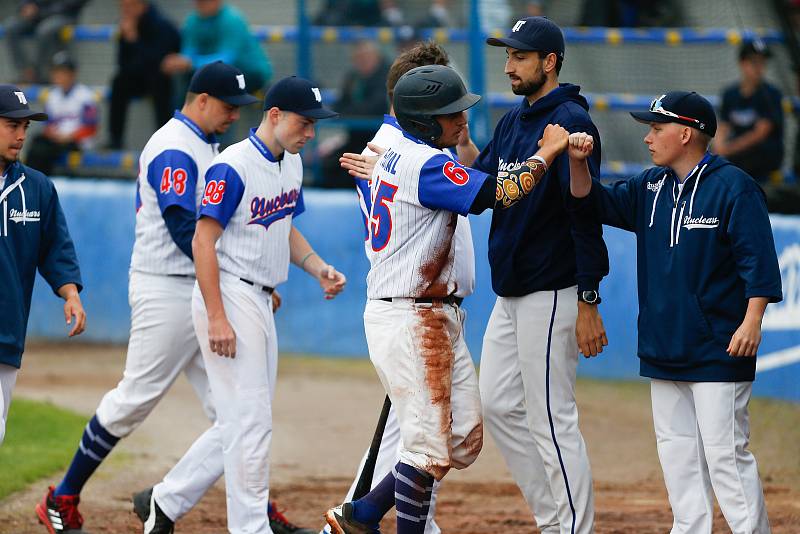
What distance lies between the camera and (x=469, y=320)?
10289 mm

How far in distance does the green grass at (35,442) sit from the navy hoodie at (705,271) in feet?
12.0

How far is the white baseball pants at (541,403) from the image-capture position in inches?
201

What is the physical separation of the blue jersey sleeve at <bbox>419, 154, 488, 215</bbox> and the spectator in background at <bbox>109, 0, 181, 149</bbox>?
299 inches

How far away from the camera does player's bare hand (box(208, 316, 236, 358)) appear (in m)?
5.28

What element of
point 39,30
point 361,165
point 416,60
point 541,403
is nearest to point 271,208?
point 361,165

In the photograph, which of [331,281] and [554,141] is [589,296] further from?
[331,281]

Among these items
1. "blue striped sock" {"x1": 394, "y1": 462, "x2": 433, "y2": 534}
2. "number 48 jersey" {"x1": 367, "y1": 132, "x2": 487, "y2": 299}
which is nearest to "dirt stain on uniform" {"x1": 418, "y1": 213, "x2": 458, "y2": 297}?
"number 48 jersey" {"x1": 367, "y1": 132, "x2": 487, "y2": 299}

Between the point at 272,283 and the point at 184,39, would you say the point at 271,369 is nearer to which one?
the point at 272,283

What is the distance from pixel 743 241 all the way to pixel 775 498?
2.34m

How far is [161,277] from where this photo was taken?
6027 mm

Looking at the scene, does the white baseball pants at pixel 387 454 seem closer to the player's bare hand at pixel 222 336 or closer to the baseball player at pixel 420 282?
the baseball player at pixel 420 282

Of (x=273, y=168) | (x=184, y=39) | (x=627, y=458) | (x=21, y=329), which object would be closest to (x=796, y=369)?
(x=627, y=458)

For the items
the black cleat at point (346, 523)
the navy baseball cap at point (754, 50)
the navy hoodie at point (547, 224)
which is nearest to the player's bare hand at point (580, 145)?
the navy hoodie at point (547, 224)

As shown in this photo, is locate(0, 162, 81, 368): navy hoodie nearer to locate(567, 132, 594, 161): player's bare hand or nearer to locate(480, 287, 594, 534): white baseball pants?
locate(480, 287, 594, 534): white baseball pants
